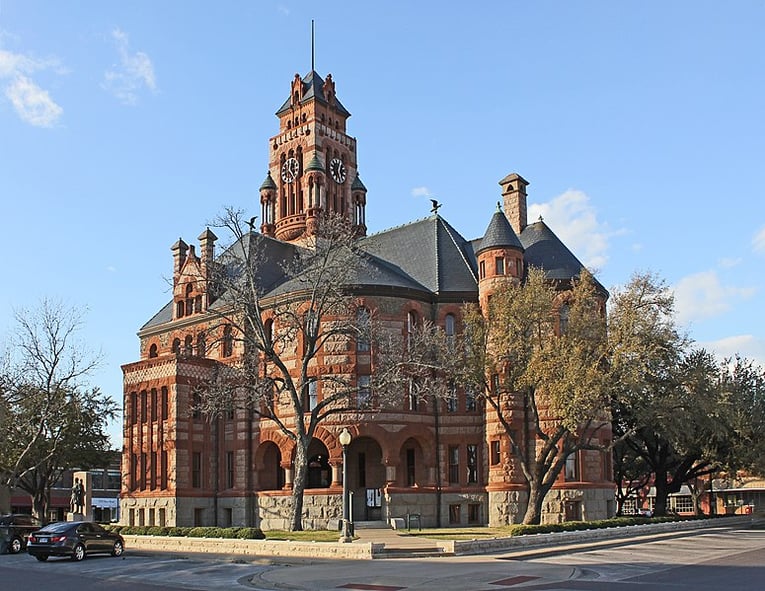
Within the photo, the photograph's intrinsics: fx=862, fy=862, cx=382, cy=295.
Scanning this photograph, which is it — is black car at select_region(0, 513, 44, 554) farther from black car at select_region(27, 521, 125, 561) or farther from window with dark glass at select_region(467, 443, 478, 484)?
window with dark glass at select_region(467, 443, 478, 484)

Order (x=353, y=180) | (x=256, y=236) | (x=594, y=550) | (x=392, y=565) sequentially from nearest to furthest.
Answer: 1. (x=392, y=565)
2. (x=594, y=550)
3. (x=256, y=236)
4. (x=353, y=180)

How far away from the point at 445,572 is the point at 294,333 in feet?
62.6

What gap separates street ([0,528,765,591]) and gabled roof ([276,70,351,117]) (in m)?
42.3

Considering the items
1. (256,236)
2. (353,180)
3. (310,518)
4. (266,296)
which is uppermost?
(353,180)

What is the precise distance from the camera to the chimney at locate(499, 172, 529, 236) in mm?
52094

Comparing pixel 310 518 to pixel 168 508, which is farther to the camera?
pixel 168 508

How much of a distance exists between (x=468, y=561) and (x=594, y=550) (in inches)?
261

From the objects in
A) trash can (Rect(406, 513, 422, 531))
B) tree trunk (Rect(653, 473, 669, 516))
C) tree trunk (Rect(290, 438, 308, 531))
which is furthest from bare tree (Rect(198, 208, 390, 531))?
tree trunk (Rect(653, 473, 669, 516))

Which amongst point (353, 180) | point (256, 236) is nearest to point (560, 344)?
point (256, 236)

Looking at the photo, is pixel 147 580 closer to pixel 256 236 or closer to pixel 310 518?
pixel 310 518

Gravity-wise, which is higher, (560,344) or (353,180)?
(353,180)

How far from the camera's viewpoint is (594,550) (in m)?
31.0

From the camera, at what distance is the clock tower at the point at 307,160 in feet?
209

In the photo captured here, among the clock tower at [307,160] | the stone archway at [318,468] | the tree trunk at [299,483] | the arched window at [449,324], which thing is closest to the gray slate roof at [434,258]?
the arched window at [449,324]
